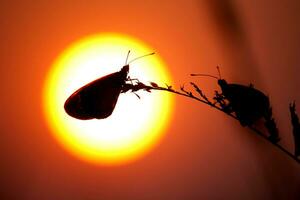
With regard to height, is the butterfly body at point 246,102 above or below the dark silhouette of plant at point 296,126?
above

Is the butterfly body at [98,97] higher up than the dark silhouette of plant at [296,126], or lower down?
higher up

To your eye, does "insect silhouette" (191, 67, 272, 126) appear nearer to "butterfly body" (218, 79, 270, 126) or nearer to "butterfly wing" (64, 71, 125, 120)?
"butterfly body" (218, 79, 270, 126)

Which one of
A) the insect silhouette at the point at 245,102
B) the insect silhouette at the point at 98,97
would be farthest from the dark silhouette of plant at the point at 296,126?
the insect silhouette at the point at 98,97

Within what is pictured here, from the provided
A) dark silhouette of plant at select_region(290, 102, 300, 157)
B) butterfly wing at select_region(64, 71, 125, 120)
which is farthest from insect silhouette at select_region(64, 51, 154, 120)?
dark silhouette of plant at select_region(290, 102, 300, 157)

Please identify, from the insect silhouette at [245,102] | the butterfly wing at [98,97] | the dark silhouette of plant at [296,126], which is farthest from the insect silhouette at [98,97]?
the dark silhouette of plant at [296,126]

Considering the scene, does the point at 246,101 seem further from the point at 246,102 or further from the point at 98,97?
the point at 98,97

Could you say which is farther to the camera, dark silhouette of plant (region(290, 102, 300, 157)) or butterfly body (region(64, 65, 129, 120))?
butterfly body (region(64, 65, 129, 120))

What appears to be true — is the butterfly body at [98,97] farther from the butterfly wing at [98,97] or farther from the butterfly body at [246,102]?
the butterfly body at [246,102]

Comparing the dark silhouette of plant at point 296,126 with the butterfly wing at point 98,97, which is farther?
the butterfly wing at point 98,97

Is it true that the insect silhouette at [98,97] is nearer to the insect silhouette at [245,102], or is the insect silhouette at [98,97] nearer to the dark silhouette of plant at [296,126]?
the insect silhouette at [245,102]

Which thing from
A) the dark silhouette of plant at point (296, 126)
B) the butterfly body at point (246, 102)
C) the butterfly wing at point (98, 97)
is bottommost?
the dark silhouette of plant at point (296, 126)
